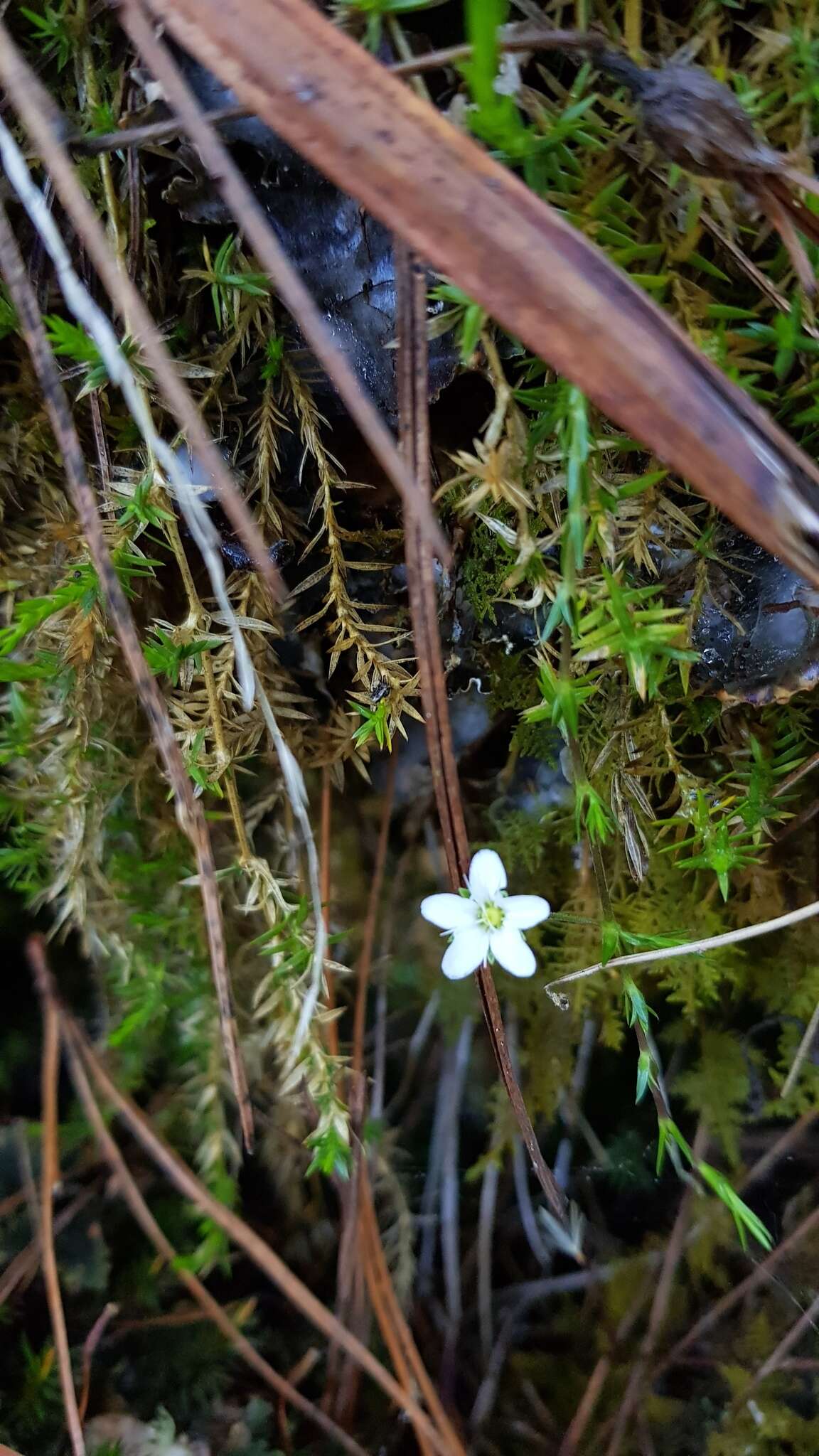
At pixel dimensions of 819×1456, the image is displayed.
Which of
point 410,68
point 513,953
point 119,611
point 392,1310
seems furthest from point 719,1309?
point 410,68

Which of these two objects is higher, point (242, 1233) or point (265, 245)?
point (265, 245)

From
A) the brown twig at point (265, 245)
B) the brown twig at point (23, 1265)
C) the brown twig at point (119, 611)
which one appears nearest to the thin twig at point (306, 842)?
the brown twig at point (119, 611)

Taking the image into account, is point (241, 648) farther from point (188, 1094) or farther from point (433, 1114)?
point (433, 1114)

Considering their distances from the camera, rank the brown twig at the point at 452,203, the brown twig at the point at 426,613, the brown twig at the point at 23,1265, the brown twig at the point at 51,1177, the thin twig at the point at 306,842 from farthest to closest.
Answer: the brown twig at the point at 23,1265
the brown twig at the point at 51,1177
the thin twig at the point at 306,842
the brown twig at the point at 426,613
the brown twig at the point at 452,203

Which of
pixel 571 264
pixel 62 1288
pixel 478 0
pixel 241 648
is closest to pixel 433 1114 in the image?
pixel 62 1288

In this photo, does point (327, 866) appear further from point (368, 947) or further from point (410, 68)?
point (410, 68)

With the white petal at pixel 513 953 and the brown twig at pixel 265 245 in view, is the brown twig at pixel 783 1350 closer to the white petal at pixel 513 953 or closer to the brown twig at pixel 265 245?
the white petal at pixel 513 953
